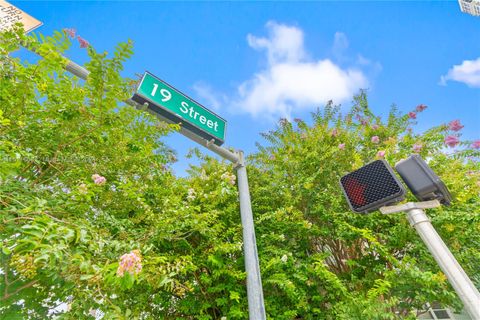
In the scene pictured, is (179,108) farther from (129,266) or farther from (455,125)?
(455,125)

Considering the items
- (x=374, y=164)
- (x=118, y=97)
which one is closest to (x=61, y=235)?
(x=118, y=97)

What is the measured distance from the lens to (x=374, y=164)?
1.68m

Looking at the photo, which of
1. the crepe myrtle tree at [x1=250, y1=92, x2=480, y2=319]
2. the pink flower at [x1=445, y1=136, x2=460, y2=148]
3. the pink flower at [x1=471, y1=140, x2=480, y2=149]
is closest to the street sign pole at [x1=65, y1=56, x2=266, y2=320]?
the crepe myrtle tree at [x1=250, y1=92, x2=480, y2=319]

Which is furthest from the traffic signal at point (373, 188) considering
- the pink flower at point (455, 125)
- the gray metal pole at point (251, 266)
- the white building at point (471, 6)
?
the white building at point (471, 6)

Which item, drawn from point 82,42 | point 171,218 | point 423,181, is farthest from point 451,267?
point 82,42

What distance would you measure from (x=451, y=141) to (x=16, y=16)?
301 inches

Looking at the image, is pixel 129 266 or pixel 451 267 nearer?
pixel 451 267

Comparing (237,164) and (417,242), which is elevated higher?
(237,164)

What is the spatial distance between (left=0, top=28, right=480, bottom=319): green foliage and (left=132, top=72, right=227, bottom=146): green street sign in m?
0.20

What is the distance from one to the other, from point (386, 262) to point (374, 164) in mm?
3968

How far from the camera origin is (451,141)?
506cm

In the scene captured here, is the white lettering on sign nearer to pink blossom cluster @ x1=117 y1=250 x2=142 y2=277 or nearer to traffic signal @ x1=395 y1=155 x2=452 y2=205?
pink blossom cluster @ x1=117 y1=250 x2=142 y2=277

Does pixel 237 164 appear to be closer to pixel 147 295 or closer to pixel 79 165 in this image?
pixel 79 165

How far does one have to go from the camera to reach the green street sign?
9.78ft
